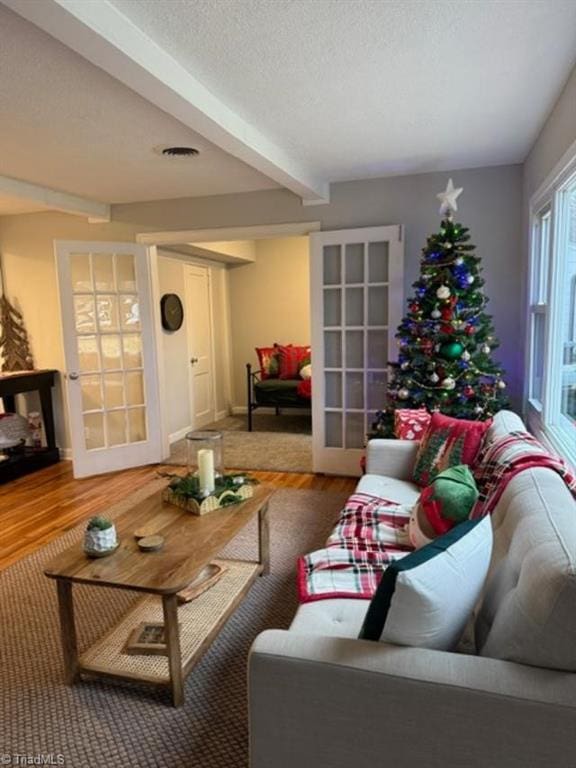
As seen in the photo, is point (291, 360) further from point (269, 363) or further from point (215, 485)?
point (215, 485)

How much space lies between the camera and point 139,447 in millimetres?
4758

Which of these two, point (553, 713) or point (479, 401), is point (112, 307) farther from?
point (553, 713)

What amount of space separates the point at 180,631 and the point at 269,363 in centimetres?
461

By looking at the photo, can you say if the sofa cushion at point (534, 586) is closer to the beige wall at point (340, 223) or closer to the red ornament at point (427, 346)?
the red ornament at point (427, 346)

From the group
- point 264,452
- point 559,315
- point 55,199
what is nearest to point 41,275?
point 55,199

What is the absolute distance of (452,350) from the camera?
3328mm

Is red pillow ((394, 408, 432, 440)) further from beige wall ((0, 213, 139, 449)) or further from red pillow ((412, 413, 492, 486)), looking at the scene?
beige wall ((0, 213, 139, 449))

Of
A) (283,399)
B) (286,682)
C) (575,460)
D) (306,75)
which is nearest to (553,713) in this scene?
(286,682)

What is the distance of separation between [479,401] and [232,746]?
2484 mm

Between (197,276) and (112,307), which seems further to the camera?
(197,276)

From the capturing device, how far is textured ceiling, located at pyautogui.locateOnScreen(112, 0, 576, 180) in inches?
68.2

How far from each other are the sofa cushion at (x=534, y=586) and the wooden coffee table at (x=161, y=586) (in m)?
0.99

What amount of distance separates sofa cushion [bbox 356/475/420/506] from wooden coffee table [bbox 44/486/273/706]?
545 mm

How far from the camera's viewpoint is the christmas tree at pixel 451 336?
3.33 m
